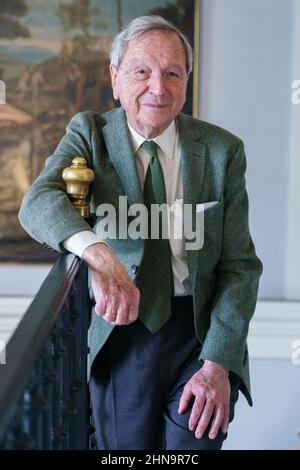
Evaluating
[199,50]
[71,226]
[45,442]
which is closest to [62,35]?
[199,50]

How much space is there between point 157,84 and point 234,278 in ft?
2.37

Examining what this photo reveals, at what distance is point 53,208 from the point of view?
7.67 ft

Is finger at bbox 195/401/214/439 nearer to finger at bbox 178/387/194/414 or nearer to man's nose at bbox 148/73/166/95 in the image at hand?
finger at bbox 178/387/194/414

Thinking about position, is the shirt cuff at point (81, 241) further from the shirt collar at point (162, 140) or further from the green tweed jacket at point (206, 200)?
the shirt collar at point (162, 140)

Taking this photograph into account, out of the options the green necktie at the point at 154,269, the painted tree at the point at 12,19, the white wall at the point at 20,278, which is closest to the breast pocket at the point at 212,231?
the green necktie at the point at 154,269

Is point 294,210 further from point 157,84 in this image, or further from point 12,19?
point 157,84

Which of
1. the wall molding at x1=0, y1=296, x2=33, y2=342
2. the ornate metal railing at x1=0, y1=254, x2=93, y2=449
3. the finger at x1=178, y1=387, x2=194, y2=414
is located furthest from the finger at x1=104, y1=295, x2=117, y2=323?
the wall molding at x1=0, y1=296, x2=33, y2=342

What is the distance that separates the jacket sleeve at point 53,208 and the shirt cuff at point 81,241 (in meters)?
0.01

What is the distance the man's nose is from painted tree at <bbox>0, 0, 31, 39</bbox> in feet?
7.64

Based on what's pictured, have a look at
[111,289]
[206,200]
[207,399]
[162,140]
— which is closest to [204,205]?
[206,200]

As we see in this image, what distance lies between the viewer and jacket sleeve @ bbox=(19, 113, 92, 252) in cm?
232

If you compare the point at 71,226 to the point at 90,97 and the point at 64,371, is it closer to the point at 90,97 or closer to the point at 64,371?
the point at 64,371

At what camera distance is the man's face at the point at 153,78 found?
2.50 m

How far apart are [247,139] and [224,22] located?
2.34 ft
